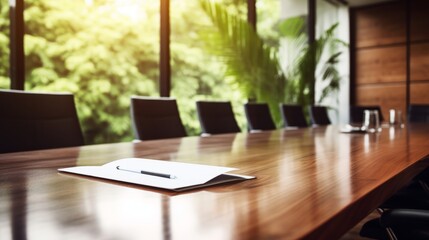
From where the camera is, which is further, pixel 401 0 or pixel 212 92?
pixel 401 0

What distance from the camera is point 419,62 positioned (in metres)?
7.20

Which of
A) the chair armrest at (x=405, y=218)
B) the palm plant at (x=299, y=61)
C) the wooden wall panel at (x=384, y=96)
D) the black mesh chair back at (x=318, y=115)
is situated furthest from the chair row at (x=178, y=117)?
the wooden wall panel at (x=384, y=96)

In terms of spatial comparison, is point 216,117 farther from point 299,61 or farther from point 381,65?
point 381,65

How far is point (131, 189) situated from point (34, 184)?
0.68 feet

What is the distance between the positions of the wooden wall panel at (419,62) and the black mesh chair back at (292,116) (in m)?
3.91

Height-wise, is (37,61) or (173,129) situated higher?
(37,61)

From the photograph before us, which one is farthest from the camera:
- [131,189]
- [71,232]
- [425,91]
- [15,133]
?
[425,91]

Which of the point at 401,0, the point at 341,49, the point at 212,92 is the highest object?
the point at 401,0

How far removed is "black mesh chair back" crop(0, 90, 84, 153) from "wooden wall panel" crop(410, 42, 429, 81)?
6.87 meters

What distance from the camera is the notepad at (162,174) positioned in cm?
72

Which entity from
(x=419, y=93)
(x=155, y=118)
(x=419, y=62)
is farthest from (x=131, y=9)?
(x=419, y=93)

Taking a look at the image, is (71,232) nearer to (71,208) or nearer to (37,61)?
Result: (71,208)

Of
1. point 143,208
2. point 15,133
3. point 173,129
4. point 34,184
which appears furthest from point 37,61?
point 143,208

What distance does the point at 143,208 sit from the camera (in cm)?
56
